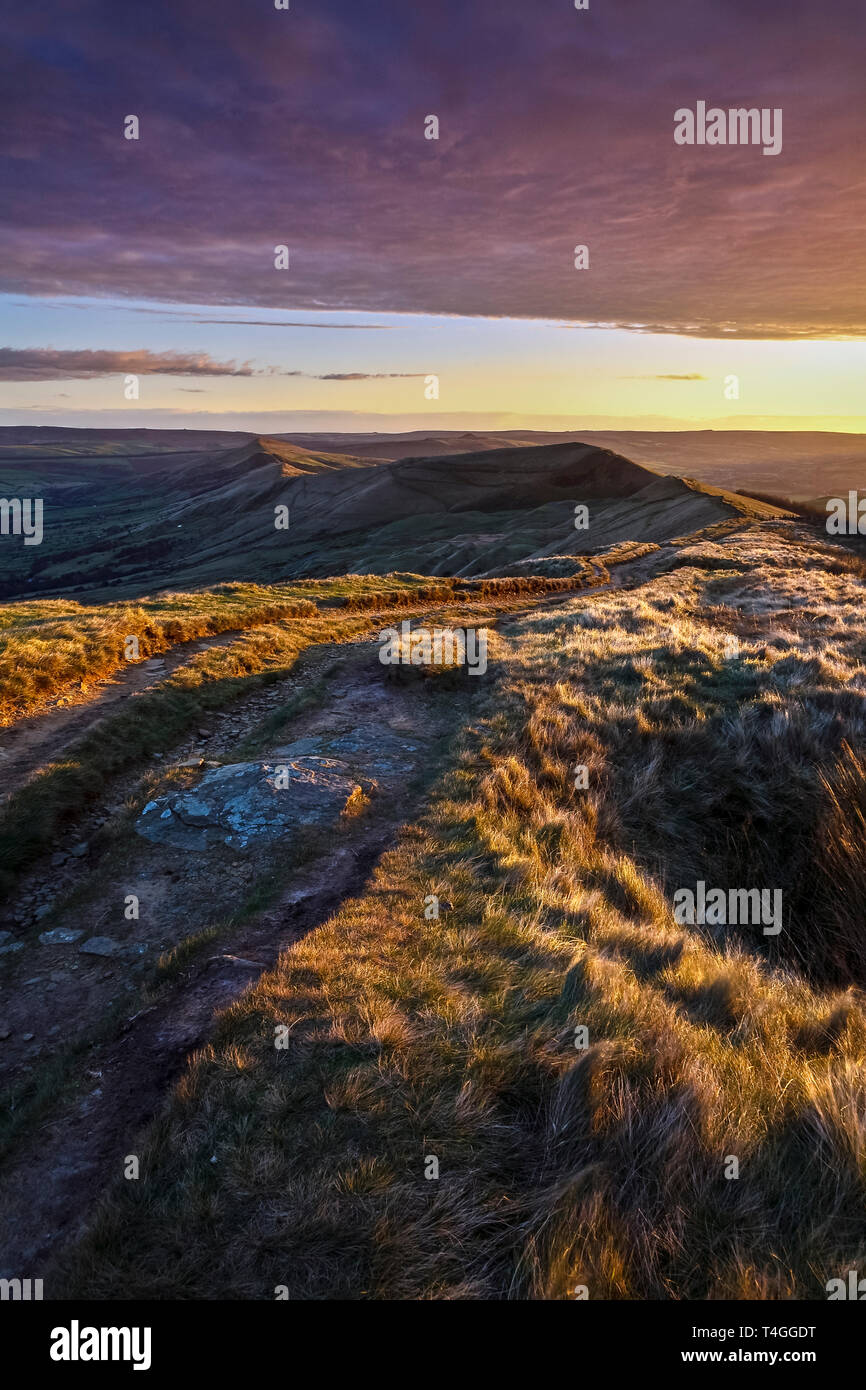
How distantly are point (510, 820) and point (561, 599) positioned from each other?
22.9 m

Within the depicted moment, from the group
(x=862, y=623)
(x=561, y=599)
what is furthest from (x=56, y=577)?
(x=862, y=623)

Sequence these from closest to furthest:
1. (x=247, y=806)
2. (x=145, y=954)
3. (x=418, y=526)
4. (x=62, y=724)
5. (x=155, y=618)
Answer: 1. (x=145, y=954)
2. (x=247, y=806)
3. (x=62, y=724)
4. (x=155, y=618)
5. (x=418, y=526)

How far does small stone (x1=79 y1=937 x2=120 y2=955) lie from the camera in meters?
6.80

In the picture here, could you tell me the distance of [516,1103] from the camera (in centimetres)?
424

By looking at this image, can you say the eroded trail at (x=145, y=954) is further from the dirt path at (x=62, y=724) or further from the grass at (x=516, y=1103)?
the dirt path at (x=62, y=724)

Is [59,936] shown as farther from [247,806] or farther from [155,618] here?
[155,618]

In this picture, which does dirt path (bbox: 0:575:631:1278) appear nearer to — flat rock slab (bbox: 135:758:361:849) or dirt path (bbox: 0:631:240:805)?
dirt path (bbox: 0:631:240:805)

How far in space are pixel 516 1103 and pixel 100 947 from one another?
4.69 m

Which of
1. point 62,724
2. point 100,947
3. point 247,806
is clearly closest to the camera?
point 100,947

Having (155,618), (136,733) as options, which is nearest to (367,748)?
(136,733)

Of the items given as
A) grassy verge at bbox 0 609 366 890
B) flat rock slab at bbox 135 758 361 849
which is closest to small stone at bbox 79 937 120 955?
flat rock slab at bbox 135 758 361 849

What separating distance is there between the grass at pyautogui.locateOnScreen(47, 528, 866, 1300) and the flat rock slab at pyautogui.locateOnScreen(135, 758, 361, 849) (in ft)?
5.16

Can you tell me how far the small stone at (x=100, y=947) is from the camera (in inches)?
268
